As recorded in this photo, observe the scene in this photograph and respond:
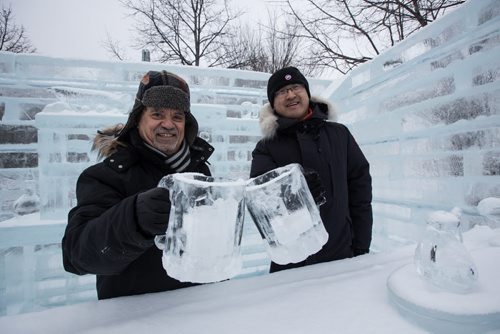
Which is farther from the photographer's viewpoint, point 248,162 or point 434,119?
point 248,162

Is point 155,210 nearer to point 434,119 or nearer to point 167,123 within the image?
point 167,123

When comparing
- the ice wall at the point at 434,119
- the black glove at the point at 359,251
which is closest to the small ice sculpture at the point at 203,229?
the black glove at the point at 359,251

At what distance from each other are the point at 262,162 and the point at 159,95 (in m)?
0.69

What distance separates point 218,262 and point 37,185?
349cm

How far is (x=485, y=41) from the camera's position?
1.94m

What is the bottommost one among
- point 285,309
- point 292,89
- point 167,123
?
point 285,309

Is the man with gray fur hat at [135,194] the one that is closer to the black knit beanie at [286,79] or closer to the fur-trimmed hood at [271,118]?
the fur-trimmed hood at [271,118]

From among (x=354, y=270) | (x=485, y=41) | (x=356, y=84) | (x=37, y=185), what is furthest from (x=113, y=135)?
(x=356, y=84)

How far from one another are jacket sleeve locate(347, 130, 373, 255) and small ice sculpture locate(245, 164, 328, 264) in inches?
41.0

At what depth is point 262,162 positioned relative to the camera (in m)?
1.63

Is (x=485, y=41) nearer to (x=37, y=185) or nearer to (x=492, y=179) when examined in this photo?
(x=492, y=179)

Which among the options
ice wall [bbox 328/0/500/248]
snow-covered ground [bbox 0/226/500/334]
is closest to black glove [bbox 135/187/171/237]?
snow-covered ground [bbox 0/226/500/334]

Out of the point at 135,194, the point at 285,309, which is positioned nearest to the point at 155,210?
the point at 135,194

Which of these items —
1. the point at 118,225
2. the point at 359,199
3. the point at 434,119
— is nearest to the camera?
the point at 118,225
